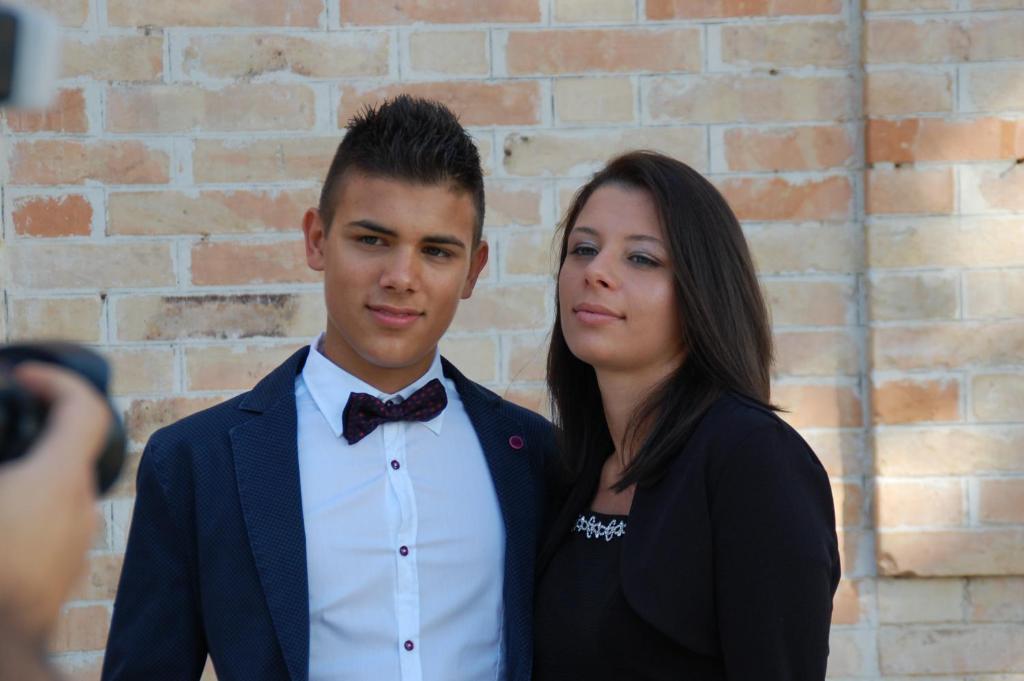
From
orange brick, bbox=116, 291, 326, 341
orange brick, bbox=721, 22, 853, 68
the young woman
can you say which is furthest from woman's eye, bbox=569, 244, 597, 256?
orange brick, bbox=721, 22, 853, 68

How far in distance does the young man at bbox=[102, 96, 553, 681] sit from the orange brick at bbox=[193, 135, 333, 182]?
53cm

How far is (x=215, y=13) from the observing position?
303 cm

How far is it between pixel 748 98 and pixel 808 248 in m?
0.40

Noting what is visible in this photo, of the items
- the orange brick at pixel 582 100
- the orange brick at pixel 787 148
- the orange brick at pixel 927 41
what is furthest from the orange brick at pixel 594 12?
the orange brick at pixel 927 41

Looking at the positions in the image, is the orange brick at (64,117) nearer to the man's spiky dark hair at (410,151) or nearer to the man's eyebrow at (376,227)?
the man's spiky dark hair at (410,151)

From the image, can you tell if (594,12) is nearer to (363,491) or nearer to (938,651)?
(363,491)

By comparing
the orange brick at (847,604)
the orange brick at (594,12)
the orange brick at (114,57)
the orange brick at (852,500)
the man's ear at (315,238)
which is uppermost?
the orange brick at (594,12)

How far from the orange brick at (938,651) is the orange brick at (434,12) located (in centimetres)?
176

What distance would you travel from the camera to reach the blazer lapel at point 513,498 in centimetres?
227

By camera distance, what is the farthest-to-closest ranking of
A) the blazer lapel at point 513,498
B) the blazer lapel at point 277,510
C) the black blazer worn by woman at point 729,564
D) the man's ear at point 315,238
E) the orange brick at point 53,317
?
the orange brick at point 53,317, the man's ear at point 315,238, the blazer lapel at point 513,498, the blazer lapel at point 277,510, the black blazer worn by woman at point 729,564

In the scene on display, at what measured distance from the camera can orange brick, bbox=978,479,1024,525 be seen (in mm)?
3047

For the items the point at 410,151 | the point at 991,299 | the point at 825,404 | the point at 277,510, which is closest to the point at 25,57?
the point at 277,510

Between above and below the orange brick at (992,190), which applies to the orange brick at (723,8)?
above

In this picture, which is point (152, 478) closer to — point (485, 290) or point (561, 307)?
point (561, 307)
